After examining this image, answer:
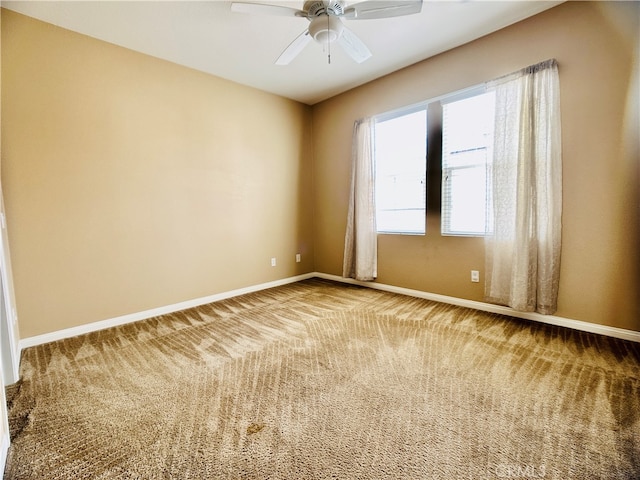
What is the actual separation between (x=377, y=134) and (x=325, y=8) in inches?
79.0

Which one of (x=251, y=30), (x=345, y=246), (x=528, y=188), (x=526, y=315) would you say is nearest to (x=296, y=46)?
(x=251, y=30)

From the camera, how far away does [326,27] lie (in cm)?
198

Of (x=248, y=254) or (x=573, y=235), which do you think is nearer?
(x=573, y=235)

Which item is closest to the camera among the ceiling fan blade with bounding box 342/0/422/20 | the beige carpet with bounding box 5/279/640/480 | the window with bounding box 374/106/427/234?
the beige carpet with bounding box 5/279/640/480

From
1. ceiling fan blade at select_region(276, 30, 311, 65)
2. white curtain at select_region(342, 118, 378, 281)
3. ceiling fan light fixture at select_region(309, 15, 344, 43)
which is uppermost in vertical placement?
ceiling fan blade at select_region(276, 30, 311, 65)

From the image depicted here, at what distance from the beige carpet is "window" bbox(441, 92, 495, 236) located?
1.10 m

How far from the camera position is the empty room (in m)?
1.36

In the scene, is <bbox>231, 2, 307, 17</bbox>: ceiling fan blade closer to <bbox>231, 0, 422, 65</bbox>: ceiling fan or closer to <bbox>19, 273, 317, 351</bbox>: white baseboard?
<bbox>231, 0, 422, 65</bbox>: ceiling fan

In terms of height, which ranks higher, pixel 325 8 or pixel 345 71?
pixel 345 71

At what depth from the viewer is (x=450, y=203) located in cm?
320

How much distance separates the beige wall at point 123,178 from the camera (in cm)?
236

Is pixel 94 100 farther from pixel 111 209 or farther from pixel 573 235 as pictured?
pixel 573 235

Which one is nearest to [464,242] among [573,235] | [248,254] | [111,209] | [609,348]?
[573,235]

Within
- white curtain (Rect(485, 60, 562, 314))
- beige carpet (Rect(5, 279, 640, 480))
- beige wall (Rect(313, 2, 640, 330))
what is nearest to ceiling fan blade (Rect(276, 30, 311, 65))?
beige wall (Rect(313, 2, 640, 330))
